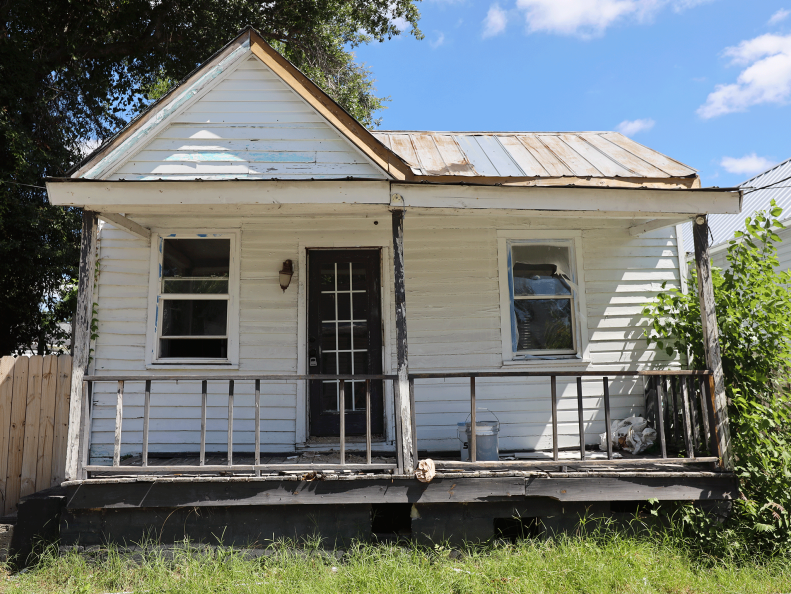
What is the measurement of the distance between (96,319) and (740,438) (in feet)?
22.1

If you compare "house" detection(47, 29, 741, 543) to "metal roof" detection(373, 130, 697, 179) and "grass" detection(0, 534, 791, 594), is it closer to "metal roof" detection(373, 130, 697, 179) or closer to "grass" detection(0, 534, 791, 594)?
"metal roof" detection(373, 130, 697, 179)

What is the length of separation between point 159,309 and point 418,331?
9.83 ft

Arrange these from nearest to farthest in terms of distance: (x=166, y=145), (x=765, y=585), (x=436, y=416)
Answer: (x=765, y=585) < (x=166, y=145) < (x=436, y=416)

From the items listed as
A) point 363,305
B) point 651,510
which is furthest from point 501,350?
point 651,510

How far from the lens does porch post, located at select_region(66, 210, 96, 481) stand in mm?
4453

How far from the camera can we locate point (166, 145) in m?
5.16

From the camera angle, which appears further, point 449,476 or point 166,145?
point 166,145

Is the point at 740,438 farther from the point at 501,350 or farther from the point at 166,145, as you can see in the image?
the point at 166,145

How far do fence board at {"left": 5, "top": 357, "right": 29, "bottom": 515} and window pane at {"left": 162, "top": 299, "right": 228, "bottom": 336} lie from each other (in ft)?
5.24

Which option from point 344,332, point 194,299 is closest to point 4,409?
point 194,299

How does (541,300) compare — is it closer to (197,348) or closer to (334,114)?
(334,114)

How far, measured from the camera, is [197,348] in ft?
20.2

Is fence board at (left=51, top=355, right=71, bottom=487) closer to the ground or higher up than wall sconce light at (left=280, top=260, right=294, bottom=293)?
closer to the ground

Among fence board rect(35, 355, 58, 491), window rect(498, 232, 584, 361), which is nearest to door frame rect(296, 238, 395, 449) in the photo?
window rect(498, 232, 584, 361)
